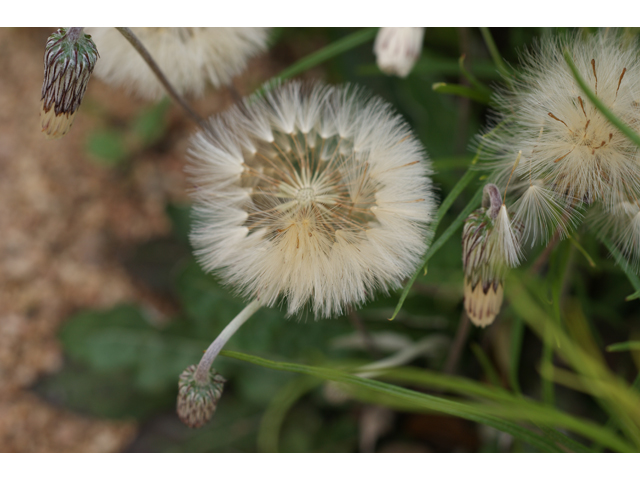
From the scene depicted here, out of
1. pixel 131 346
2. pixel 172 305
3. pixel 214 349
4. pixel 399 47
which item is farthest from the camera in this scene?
pixel 172 305

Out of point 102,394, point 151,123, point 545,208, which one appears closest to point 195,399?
point 545,208

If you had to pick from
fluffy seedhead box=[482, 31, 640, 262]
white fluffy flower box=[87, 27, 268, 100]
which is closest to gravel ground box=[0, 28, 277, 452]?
white fluffy flower box=[87, 27, 268, 100]

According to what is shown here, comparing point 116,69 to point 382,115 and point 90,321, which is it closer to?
point 382,115

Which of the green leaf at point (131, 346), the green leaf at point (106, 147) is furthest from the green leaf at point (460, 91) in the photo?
the green leaf at point (106, 147)

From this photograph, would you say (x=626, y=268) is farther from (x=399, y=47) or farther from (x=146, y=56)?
(x=146, y=56)

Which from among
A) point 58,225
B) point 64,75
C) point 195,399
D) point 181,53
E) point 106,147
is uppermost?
point 181,53

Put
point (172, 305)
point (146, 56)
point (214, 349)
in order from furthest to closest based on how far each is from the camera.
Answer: point (172, 305), point (146, 56), point (214, 349)

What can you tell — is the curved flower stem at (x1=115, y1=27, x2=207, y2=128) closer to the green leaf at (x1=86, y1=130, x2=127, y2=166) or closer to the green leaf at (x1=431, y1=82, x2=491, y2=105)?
the green leaf at (x1=431, y1=82, x2=491, y2=105)
